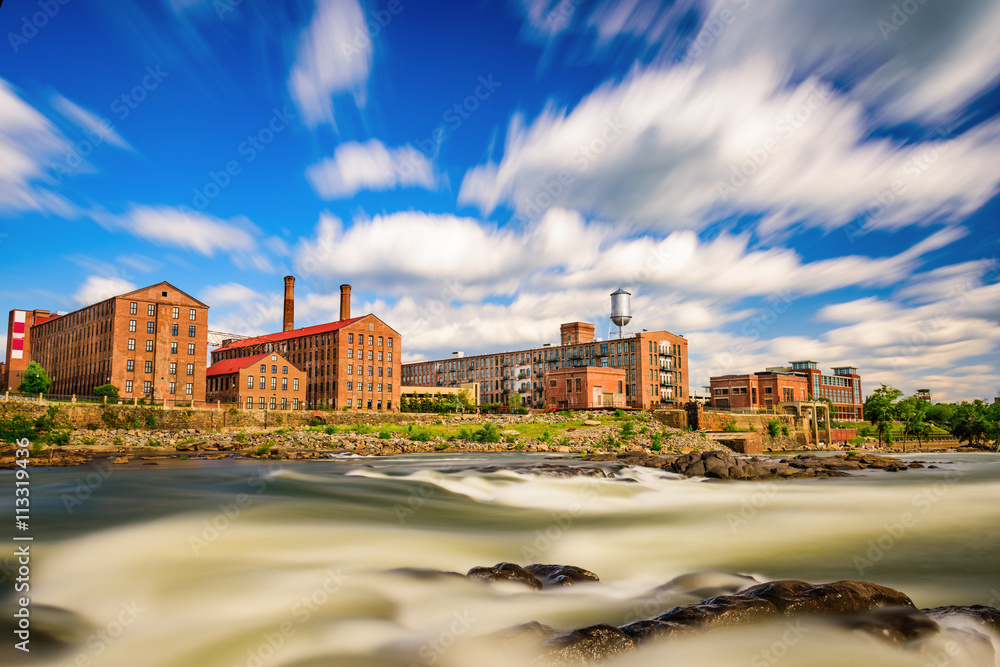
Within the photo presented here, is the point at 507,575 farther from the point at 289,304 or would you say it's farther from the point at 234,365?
the point at 289,304

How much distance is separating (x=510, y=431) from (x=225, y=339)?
342ft

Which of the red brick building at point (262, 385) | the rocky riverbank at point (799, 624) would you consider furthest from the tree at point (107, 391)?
the rocky riverbank at point (799, 624)

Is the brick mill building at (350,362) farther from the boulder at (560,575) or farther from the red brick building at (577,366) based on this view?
the boulder at (560,575)

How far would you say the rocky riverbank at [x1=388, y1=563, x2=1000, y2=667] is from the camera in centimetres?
606

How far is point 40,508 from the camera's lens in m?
13.5

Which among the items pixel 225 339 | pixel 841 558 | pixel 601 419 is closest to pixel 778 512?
pixel 841 558

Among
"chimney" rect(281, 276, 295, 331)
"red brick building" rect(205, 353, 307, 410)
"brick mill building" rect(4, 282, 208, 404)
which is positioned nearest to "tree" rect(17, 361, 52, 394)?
"brick mill building" rect(4, 282, 208, 404)

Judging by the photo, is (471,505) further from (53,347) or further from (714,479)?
(53,347)

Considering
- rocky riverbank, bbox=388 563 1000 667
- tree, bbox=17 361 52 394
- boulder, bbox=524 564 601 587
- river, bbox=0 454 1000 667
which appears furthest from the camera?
tree, bbox=17 361 52 394

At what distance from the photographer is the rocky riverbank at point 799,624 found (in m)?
6.06

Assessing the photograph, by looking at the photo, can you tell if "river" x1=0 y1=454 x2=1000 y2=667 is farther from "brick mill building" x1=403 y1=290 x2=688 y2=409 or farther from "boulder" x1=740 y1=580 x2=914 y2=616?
"brick mill building" x1=403 y1=290 x2=688 y2=409

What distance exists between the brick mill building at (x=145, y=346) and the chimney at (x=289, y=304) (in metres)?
26.2

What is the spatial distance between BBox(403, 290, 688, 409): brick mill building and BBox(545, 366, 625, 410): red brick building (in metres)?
0.68

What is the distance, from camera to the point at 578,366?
103m
